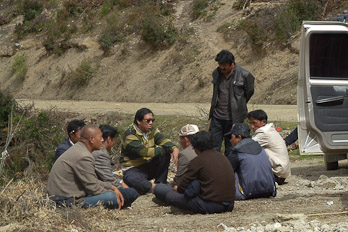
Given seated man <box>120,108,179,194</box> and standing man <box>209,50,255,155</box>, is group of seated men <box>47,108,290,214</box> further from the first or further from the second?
standing man <box>209,50,255,155</box>

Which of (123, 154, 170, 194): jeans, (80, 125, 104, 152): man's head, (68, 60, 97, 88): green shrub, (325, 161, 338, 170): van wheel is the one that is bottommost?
(68, 60, 97, 88): green shrub

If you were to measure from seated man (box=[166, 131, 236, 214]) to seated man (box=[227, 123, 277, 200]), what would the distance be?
2.56 feet

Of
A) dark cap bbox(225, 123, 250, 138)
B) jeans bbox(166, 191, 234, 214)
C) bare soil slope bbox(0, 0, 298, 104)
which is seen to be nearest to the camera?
jeans bbox(166, 191, 234, 214)

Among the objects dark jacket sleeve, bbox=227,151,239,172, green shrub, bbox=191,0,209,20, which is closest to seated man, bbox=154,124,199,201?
dark jacket sleeve, bbox=227,151,239,172

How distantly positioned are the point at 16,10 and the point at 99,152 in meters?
33.4

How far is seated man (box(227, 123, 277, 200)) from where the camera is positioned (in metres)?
8.30

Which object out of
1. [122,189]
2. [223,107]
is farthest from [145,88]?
[122,189]

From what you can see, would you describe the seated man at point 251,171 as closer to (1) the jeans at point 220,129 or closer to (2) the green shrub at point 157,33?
(1) the jeans at point 220,129

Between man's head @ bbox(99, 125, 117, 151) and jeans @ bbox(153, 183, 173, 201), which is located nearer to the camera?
jeans @ bbox(153, 183, 173, 201)

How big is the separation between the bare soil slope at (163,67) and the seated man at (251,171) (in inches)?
426

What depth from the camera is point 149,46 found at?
2903 centimetres

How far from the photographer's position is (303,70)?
31.1 feet

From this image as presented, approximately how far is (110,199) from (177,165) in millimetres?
1233

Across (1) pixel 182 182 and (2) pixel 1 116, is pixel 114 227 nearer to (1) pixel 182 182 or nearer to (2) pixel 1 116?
(1) pixel 182 182
